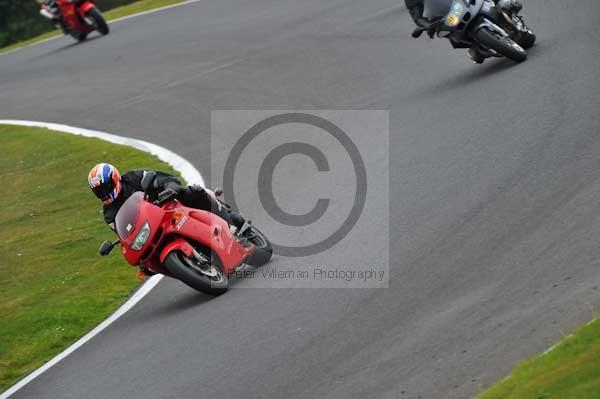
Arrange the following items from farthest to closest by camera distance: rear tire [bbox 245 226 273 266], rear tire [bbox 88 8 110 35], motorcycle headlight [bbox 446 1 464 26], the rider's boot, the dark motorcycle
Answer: rear tire [bbox 88 8 110 35] < the rider's boot < motorcycle headlight [bbox 446 1 464 26] < the dark motorcycle < rear tire [bbox 245 226 273 266]

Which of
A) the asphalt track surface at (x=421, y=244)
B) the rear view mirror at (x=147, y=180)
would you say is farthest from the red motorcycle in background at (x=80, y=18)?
the rear view mirror at (x=147, y=180)

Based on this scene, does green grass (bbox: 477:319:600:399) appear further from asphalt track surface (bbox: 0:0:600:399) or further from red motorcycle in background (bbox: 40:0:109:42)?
red motorcycle in background (bbox: 40:0:109:42)

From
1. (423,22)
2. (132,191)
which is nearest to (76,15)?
(423,22)

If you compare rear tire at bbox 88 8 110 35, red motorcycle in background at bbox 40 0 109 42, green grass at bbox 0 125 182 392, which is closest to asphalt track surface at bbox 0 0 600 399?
green grass at bbox 0 125 182 392

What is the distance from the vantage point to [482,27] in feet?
46.2

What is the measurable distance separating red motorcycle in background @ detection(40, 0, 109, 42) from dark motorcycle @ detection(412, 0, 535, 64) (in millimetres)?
12922

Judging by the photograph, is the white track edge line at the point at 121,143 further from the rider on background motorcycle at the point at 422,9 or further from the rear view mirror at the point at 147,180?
Result: the rider on background motorcycle at the point at 422,9

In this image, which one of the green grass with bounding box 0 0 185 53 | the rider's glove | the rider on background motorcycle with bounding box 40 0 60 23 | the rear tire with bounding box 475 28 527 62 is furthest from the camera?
the green grass with bounding box 0 0 185 53

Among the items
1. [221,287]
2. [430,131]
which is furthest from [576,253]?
[430,131]

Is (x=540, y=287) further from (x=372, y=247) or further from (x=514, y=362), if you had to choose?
(x=372, y=247)

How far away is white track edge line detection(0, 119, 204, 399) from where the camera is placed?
9.75 meters

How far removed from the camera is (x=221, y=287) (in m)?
9.99

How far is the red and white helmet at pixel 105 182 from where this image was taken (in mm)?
10109

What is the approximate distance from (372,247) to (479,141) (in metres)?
2.52
